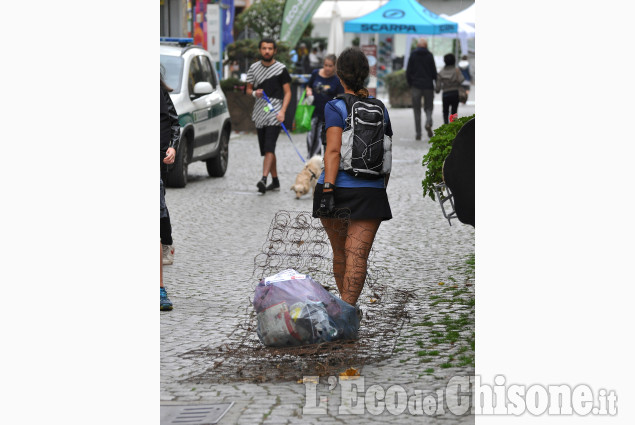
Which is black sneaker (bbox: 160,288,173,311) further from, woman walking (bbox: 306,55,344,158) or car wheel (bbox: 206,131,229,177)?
car wheel (bbox: 206,131,229,177)

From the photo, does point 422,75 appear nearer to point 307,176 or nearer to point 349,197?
point 307,176

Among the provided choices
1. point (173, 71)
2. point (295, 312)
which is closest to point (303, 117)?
point (173, 71)

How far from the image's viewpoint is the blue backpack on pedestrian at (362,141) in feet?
19.4

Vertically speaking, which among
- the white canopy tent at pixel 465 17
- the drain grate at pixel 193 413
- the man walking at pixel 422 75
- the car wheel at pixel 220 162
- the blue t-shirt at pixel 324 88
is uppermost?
the white canopy tent at pixel 465 17

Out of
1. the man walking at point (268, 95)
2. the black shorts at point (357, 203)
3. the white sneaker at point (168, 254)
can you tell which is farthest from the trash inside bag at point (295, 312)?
the man walking at point (268, 95)

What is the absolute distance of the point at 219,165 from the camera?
15.7 meters

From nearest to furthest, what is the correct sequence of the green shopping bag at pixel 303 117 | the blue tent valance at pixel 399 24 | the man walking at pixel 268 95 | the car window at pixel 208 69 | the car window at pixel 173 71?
the man walking at pixel 268 95
the car window at pixel 173 71
the car window at pixel 208 69
the green shopping bag at pixel 303 117
the blue tent valance at pixel 399 24

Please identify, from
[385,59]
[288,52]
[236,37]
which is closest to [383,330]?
[288,52]

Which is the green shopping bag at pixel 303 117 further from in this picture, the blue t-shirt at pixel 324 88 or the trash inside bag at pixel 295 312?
the trash inside bag at pixel 295 312

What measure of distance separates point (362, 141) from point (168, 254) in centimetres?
→ 319

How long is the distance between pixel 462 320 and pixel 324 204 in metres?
1.37

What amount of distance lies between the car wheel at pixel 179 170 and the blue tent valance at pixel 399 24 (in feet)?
53.3

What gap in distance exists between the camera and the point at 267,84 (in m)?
13.3
